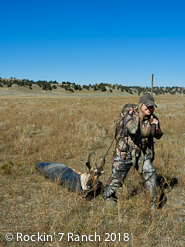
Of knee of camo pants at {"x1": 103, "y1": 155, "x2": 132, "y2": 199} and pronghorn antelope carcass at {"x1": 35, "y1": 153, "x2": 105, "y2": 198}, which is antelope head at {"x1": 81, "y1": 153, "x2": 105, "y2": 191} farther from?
knee of camo pants at {"x1": 103, "y1": 155, "x2": 132, "y2": 199}

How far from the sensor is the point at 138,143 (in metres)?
2.86

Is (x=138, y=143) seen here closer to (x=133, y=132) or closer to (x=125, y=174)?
(x=133, y=132)

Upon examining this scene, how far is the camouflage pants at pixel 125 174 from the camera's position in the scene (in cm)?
277

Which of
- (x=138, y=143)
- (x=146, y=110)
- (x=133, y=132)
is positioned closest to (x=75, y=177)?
(x=138, y=143)

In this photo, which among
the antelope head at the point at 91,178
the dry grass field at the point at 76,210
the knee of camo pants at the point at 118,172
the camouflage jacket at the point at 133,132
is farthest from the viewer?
the antelope head at the point at 91,178

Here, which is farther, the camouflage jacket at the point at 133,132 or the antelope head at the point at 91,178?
the antelope head at the point at 91,178

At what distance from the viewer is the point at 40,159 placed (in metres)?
4.78

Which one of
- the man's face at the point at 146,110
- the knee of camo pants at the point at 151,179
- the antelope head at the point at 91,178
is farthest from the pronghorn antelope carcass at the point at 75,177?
the man's face at the point at 146,110

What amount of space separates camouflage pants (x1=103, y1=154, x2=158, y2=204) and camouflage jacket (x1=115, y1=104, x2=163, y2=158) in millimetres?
138

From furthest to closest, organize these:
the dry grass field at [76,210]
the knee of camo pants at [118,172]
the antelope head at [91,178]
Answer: the antelope head at [91,178]
the knee of camo pants at [118,172]
the dry grass field at [76,210]

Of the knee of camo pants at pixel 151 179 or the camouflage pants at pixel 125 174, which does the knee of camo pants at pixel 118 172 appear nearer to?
the camouflage pants at pixel 125 174

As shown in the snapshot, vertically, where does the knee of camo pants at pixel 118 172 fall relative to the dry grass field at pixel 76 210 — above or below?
above

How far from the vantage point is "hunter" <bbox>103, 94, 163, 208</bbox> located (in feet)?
8.97

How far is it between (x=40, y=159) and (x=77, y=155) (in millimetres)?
1094
